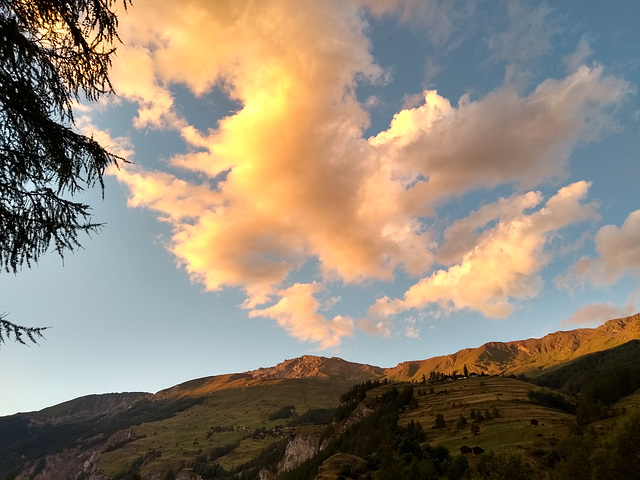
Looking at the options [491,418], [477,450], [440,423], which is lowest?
[477,450]

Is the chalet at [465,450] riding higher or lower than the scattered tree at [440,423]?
lower

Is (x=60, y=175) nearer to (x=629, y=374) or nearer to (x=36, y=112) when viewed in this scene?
(x=36, y=112)

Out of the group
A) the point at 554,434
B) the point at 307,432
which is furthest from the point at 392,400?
the point at 554,434

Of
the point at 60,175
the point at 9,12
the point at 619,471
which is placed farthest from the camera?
the point at 619,471

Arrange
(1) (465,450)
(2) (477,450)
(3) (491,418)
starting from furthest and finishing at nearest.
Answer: (3) (491,418) < (1) (465,450) < (2) (477,450)

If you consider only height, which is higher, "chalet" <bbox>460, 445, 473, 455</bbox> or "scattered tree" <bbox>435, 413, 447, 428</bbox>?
"scattered tree" <bbox>435, 413, 447, 428</bbox>

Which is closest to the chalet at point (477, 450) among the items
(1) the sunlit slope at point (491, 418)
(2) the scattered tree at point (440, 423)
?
(1) the sunlit slope at point (491, 418)

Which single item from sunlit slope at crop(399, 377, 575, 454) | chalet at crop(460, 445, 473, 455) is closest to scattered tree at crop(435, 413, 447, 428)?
sunlit slope at crop(399, 377, 575, 454)

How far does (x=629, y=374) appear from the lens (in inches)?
6329

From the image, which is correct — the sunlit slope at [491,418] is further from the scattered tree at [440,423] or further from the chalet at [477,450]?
the chalet at [477,450]

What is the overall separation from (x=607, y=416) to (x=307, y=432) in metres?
135

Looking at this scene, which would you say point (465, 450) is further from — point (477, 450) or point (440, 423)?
point (440, 423)

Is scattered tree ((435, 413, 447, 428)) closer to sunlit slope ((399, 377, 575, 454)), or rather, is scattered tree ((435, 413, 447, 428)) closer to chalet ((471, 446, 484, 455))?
sunlit slope ((399, 377, 575, 454))

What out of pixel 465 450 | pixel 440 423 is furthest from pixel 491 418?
pixel 465 450
